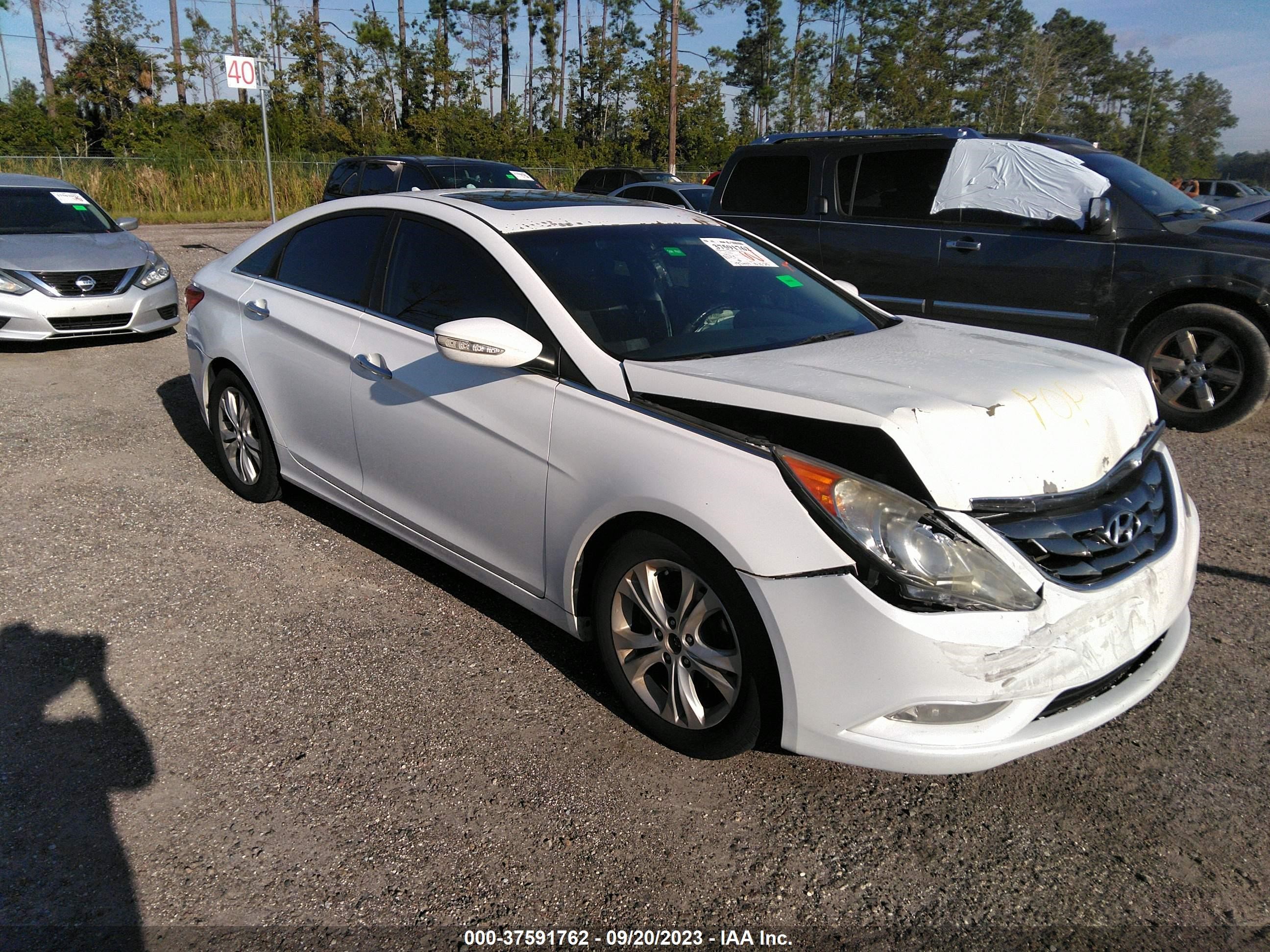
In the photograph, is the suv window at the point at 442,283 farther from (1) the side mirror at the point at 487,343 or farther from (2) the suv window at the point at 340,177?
(2) the suv window at the point at 340,177

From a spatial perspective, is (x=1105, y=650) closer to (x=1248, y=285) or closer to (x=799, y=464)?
(x=799, y=464)

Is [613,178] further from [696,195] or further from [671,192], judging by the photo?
[696,195]

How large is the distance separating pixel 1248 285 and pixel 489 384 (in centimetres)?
531

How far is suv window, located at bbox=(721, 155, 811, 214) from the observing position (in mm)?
7887

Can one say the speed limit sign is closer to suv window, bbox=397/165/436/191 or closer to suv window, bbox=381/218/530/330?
suv window, bbox=397/165/436/191

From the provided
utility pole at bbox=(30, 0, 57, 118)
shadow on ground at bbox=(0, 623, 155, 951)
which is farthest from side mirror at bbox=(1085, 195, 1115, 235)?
utility pole at bbox=(30, 0, 57, 118)

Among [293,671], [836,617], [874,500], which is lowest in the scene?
[293,671]

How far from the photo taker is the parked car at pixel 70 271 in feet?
27.0

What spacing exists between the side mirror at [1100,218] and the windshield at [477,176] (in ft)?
24.6

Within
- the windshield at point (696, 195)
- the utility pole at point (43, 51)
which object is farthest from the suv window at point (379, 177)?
the utility pole at point (43, 51)

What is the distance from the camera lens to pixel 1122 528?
2666mm

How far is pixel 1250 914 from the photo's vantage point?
2316mm

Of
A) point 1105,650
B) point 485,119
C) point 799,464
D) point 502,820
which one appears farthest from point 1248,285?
point 485,119

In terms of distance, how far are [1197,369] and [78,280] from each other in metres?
8.99
